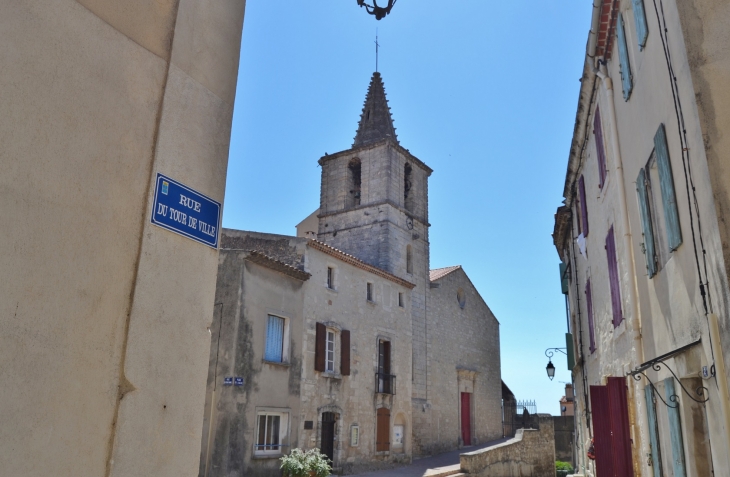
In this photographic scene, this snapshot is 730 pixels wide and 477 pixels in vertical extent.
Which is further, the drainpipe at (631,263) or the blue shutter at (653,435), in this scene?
the drainpipe at (631,263)

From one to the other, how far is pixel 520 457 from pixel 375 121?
56.2ft

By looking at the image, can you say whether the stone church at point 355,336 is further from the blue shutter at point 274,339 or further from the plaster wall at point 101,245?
the plaster wall at point 101,245

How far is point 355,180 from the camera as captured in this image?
30.1 metres

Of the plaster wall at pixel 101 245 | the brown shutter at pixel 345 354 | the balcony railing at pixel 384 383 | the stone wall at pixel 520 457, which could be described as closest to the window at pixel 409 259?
the balcony railing at pixel 384 383

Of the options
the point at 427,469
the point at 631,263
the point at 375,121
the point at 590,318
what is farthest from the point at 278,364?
the point at 375,121

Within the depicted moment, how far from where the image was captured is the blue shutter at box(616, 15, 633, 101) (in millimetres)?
7219

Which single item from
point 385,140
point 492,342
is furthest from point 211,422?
point 492,342

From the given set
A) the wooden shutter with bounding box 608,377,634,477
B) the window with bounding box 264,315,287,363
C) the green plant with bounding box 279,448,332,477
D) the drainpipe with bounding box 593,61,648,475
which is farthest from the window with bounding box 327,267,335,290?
the drainpipe with bounding box 593,61,648,475

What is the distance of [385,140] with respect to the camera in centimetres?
2858

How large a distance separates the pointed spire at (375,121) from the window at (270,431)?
1554 cm

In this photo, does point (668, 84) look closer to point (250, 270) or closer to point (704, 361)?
point (704, 361)

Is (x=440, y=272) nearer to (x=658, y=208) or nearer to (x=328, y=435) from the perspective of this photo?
(x=328, y=435)

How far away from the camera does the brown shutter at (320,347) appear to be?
1873 cm

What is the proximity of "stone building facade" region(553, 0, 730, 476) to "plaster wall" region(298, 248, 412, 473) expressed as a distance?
386 inches
